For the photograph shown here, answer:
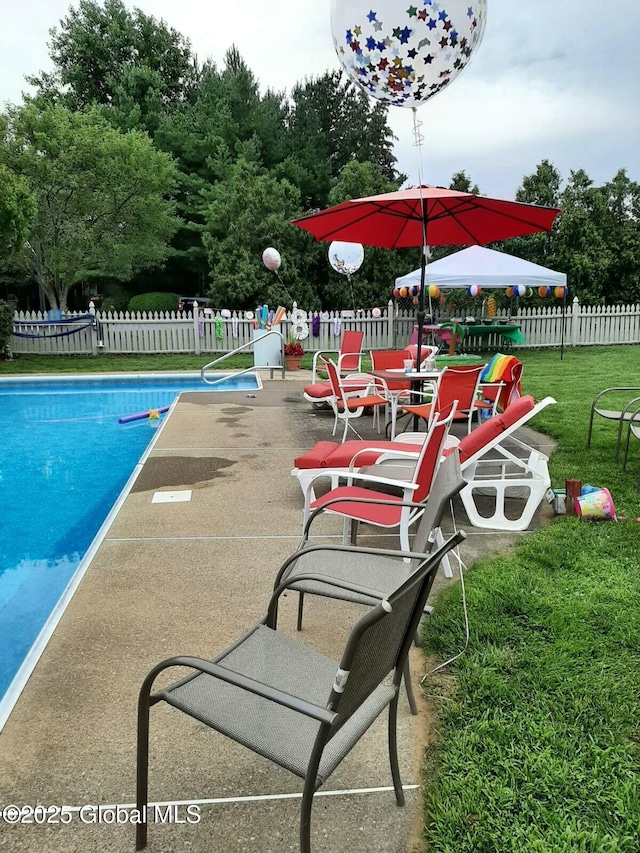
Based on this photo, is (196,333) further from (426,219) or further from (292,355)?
(426,219)

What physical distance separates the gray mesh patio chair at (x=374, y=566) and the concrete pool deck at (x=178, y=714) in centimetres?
33

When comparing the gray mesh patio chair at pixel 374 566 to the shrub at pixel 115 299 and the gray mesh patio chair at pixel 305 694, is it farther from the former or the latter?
the shrub at pixel 115 299

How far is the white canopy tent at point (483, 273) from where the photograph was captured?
1255 centimetres

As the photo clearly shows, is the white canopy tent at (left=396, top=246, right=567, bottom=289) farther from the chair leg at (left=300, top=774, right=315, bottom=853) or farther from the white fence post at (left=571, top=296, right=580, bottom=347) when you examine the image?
the chair leg at (left=300, top=774, right=315, bottom=853)

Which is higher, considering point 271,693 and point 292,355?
point 292,355

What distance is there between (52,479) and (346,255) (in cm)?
1005

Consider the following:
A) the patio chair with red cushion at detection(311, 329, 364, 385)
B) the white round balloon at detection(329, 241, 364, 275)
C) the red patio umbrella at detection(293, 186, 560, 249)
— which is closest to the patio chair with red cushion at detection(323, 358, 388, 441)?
the red patio umbrella at detection(293, 186, 560, 249)

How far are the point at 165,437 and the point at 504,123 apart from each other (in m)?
12.2

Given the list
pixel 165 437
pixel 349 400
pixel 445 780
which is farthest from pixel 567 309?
pixel 445 780

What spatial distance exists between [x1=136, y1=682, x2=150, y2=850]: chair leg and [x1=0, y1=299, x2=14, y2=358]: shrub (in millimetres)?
15635

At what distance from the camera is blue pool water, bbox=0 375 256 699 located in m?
3.79

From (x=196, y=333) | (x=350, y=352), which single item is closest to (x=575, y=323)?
(x=350, y=352)

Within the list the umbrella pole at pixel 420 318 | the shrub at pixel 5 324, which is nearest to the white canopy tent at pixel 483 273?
the umbrella pole at pixel 420 318

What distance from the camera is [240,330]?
56.1 ft
